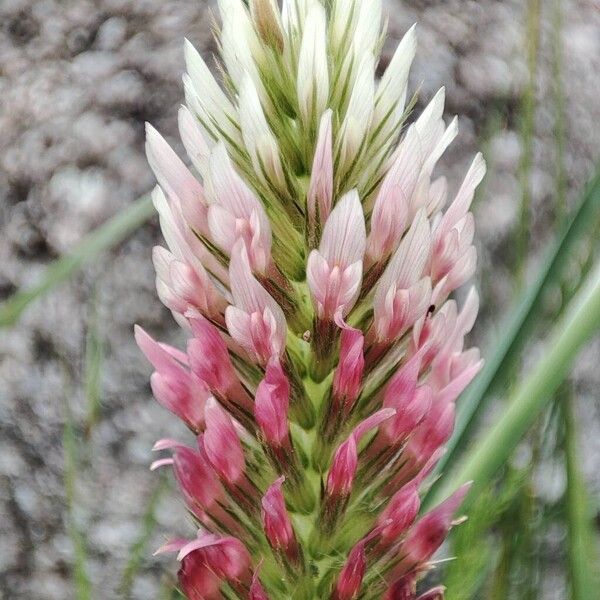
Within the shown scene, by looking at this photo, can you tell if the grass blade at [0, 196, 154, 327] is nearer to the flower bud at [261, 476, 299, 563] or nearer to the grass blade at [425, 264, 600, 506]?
the flower bud at [261, 476, 299, 563]

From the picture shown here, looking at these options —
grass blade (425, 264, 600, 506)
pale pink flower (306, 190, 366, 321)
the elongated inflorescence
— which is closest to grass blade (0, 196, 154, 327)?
the elongated inflorescence

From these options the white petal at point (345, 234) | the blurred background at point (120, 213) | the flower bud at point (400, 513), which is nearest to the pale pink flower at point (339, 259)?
the white petal at point (345, 234)

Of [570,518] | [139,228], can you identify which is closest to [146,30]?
[139,228]

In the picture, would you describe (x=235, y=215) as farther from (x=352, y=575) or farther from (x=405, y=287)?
(x=352, y=575)

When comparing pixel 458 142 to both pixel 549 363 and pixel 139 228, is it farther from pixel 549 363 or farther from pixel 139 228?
pixel 549 363

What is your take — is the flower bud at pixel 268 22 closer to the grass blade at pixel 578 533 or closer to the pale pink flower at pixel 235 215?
the pale pink flower at pixel 235 215

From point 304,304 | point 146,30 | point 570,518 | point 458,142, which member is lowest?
point 570,518
